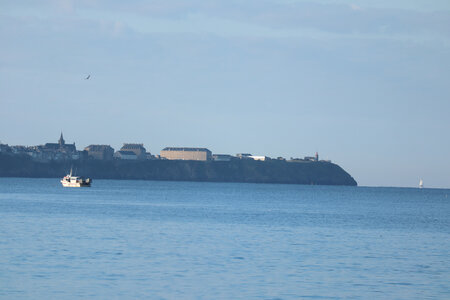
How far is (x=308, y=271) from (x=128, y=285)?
31.8ft

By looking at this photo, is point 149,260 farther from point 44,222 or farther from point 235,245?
point 44,222

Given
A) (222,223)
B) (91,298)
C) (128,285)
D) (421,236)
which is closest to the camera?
(91,298)

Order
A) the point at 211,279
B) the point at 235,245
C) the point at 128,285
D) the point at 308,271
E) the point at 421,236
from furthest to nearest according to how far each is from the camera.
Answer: the point at 421,236 < the point at 235,245 < the point at 308,271 < the point at 211,279 < the point at 128,285

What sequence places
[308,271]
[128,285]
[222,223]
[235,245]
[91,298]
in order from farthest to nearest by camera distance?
[222,223], [235,245], [308,271], [128,285], [91,298]

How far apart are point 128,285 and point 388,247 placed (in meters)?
24.5

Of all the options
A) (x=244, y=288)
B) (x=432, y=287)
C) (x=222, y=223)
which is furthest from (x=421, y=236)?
(x=244, y=288)

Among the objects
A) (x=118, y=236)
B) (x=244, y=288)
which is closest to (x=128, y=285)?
(x=244, y=288)

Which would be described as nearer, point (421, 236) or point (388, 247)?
point (388, 247)

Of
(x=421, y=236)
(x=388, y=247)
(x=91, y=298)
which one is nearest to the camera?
(x=91, y=298)

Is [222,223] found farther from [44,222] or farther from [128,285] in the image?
[128,285]

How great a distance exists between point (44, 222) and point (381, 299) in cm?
3864

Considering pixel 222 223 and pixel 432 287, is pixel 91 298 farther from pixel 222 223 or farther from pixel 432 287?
pixel 222 223

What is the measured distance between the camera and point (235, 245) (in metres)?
47.5

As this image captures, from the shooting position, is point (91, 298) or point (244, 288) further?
point (244, 288)
